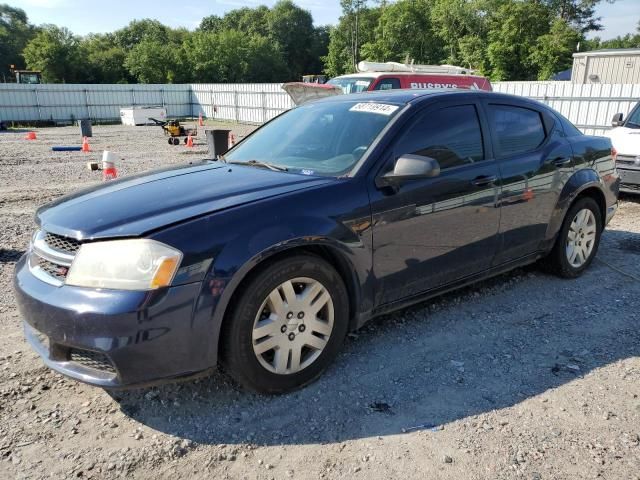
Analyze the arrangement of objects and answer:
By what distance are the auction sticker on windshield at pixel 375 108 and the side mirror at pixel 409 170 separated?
52 centimetres

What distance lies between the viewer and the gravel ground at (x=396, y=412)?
98.7 inches

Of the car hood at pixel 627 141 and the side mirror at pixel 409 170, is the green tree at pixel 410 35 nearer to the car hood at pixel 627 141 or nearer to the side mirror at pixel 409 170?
the car hood at pixel 627 141

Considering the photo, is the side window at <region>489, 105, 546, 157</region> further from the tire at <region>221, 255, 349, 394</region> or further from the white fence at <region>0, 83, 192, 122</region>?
the white fence at <region>0, 83, 192, 122</region>

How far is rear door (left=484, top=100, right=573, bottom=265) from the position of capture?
4.11 m

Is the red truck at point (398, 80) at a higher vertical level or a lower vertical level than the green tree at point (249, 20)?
lower

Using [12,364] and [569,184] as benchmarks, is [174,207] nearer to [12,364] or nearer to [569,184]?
[12,364]

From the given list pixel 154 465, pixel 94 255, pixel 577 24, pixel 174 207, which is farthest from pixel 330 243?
pixel 577 24

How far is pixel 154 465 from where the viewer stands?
2.50 meters

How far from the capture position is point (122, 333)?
247cm

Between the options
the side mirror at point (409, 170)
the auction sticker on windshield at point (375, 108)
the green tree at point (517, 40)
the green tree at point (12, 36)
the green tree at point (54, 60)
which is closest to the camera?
the side mirror at point (409, 170)

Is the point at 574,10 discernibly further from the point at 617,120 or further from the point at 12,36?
the point at 12,36

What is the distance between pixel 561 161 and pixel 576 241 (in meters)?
0.84

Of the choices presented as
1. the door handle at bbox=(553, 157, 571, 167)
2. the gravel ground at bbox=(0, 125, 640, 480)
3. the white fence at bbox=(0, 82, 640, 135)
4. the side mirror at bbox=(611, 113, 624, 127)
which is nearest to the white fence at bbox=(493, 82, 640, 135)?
the side mirror at bbox=(611, 113, 624, 127)

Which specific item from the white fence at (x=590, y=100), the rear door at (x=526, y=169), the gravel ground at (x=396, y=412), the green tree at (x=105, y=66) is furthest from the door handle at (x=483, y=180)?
the green tree at (x=105, y=66)
